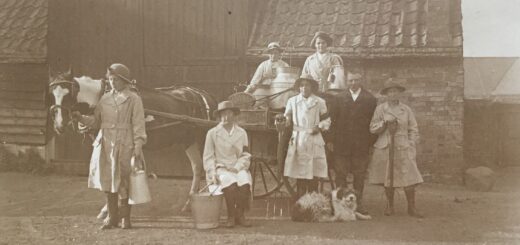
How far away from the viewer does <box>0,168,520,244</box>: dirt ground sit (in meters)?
6.38

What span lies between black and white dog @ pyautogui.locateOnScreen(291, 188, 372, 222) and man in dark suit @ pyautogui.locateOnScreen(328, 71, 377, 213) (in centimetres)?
44

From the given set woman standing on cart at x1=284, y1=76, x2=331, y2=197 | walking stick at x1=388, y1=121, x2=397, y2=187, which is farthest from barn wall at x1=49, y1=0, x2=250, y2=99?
walking stick at x1=388, y1=121, x2=397, y2=187

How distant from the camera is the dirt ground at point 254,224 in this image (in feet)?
20.9

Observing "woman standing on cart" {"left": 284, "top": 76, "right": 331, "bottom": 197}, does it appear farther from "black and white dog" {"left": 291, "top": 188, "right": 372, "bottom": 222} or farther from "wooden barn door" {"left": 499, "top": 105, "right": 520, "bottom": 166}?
"wooden barn door" {"left": 499, "top": 105, "right": 520, "bottom": 166}

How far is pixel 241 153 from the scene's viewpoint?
23.4 ft

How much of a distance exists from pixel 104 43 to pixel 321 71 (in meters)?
6.08

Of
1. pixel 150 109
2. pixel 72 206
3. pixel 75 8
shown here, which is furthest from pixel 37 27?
pixel 150 109

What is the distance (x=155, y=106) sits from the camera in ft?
25.7

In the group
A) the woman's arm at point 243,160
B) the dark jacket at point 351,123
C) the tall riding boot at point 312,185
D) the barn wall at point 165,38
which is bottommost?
the tall riding boot at point 312,185

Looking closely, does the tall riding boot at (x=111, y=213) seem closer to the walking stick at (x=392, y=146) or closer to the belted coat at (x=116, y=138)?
the belted coat at (x=116, y=138)

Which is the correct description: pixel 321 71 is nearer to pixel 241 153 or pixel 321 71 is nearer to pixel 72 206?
pixel 241 153

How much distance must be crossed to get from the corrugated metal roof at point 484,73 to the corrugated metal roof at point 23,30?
26292 millimetres

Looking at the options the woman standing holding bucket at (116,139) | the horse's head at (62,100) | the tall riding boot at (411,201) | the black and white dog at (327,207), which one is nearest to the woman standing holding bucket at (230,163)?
the black and white dog at (327,207)

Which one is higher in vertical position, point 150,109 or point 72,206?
point 150,109
